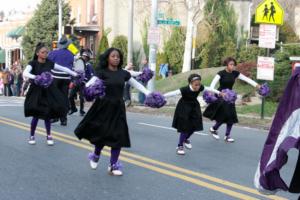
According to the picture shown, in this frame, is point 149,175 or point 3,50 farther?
point 3,50

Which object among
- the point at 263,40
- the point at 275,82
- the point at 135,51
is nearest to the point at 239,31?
the point at 135,51

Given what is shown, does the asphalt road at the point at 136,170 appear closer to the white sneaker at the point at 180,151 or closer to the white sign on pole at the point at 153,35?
the white sneaker at the point at 180,151

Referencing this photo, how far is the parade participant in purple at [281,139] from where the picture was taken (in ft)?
12.4

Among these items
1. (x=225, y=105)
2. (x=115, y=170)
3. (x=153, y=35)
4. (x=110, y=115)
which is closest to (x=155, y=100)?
(x=110, y=115)

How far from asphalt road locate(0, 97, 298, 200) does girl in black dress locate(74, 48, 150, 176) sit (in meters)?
0.46

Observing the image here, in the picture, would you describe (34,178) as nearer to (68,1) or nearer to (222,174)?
(222,174)

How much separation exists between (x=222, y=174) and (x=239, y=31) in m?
33.1

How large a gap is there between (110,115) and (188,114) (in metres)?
2.56

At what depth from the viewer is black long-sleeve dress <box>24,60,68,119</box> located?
998 centimetres

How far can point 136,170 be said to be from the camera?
8031mm

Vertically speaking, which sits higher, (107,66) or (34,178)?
(107,66)

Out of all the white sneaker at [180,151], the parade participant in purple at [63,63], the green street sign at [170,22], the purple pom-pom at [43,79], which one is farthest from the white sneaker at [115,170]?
the green street sign at [170,22]

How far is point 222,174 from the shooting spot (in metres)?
7.88

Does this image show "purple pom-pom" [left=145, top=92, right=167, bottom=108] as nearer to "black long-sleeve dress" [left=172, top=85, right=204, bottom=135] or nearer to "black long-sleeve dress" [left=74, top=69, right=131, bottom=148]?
"black long-sleeve dress" [left=74, top=69, right=131, bottom=148]
